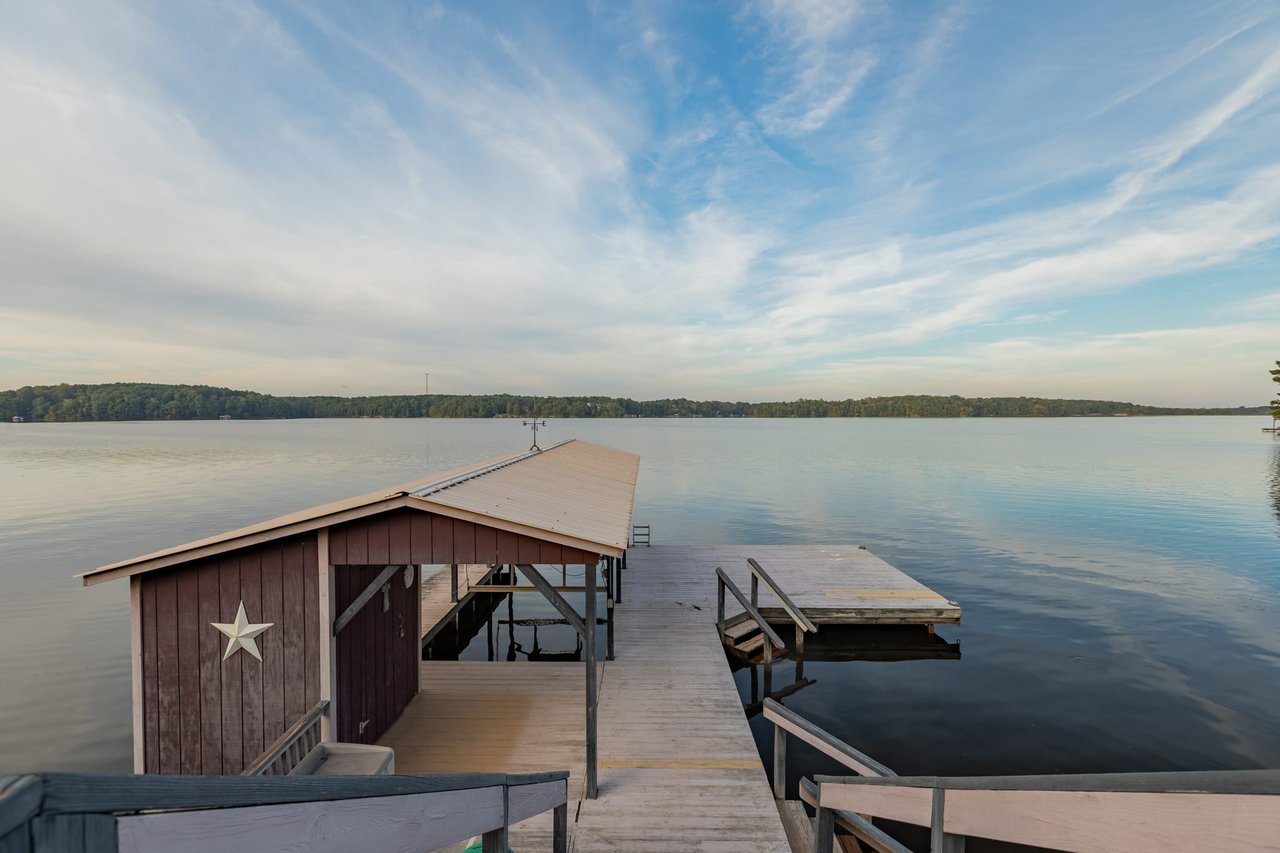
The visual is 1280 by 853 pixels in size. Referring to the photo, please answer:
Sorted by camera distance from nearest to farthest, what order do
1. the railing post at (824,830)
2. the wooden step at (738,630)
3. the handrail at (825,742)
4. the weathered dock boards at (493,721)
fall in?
the railing post at (824,830), the handrail at (825,742), the weathered dock boards at (493,721), the wooden step at (738,630)

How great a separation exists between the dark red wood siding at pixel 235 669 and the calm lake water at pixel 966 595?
3.43 m

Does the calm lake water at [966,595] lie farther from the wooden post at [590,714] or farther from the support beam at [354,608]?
the wooden post at [590,714]

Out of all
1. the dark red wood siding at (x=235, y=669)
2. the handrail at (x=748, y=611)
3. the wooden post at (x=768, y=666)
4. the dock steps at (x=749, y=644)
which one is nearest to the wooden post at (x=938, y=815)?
the dark red wood siding at (x=235, y=669)

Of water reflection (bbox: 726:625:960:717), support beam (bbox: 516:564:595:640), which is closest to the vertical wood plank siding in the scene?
support beam (bbox: 516:564:595:640)

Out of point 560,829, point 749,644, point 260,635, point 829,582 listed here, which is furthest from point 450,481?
point 829,582

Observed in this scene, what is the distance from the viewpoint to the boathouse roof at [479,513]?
720 centimetres

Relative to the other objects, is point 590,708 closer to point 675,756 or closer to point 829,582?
point 675,756

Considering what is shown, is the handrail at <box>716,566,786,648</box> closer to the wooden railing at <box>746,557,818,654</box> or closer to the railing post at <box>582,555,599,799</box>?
the wooden railing at <box>746,557,818,654</box>

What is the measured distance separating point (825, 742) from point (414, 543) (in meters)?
4.99

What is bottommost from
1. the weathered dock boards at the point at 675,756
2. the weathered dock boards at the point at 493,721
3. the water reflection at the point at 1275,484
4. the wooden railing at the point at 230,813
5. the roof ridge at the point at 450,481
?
the water reflection at the point at 1275,484

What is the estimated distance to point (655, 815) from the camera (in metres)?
7.19

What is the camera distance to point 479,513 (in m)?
7.39

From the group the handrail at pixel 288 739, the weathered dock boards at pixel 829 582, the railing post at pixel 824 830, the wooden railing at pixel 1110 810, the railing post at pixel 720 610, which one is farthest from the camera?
the weathered dock boards at pixel 829 582

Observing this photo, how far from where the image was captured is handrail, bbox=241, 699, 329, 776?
6.13m
